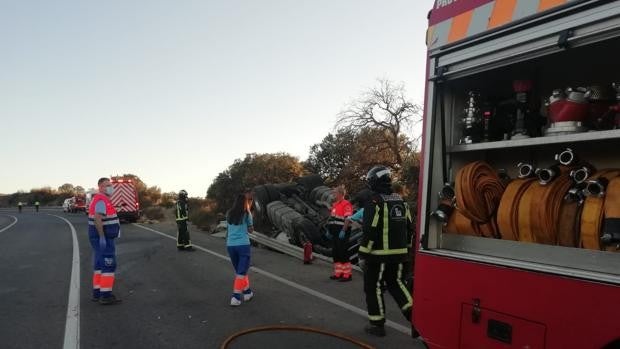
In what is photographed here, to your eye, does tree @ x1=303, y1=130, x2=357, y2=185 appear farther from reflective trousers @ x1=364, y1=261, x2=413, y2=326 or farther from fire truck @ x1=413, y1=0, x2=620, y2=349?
fire truck @ x1=413, y1=0, x2=620, y2=349

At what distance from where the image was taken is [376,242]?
204 inches

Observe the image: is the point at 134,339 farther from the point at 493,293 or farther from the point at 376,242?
the point at 493,293

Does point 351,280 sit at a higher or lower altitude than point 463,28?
lower

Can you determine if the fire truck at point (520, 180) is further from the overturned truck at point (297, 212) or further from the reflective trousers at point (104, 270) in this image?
the overturned truck at point (297, 212)

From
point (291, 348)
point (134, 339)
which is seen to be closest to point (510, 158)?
point (291, 348)

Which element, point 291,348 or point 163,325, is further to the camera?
point 163,325

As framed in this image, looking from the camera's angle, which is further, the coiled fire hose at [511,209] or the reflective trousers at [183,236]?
the reflective trousers at [183,236]

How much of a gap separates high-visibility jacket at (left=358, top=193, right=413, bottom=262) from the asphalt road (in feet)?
2.94

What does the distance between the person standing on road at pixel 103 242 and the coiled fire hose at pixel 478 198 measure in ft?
17.2

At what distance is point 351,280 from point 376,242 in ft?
11.8

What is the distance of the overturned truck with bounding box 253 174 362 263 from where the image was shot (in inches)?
441

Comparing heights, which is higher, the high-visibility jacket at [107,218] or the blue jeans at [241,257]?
the high-visibility jacket at [107,218]

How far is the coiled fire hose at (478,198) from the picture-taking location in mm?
3385

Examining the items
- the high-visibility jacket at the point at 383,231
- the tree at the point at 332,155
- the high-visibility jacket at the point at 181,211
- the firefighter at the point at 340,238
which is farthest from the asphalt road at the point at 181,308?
the tree at the point at 332,155
